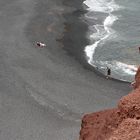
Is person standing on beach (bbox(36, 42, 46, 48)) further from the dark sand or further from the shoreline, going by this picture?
the shoreline

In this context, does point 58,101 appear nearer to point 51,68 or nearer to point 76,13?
point 51,68

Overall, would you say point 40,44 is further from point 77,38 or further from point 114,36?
point 114,36

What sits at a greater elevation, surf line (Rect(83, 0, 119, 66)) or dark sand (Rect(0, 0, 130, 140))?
dark sand (Rect(0, 0, 130, 140))

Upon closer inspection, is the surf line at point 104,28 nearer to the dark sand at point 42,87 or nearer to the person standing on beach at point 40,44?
the dark sand at point 42,87

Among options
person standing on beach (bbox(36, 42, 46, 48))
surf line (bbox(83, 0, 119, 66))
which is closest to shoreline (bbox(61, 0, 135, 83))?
surf line (bbox(83, 0, 119, 66))

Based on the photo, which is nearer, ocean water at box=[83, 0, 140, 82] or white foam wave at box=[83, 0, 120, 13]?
ocean water at box=[83, 0, 140, 82]

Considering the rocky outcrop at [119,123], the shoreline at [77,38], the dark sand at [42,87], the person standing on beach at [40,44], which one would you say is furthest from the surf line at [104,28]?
the rocky outcrop at [119,123]

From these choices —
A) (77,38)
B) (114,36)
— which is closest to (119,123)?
(77,38)
